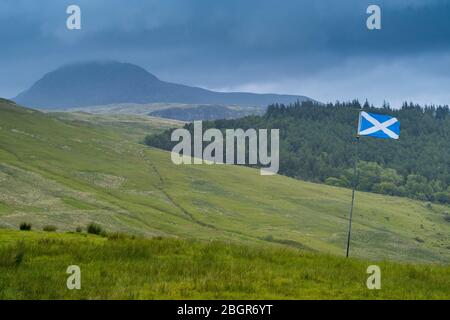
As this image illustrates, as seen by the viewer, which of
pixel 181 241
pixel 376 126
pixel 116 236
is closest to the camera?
pixel 181 241

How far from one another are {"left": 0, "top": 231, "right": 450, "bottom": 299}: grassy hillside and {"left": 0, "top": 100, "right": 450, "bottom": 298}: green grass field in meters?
0.05

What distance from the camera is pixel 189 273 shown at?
1884cm

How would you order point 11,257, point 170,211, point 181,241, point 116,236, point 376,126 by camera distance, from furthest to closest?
point 170,211, point 376,126, point 116,236, point 181,241, point 11,257

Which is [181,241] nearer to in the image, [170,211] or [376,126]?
[376,126]

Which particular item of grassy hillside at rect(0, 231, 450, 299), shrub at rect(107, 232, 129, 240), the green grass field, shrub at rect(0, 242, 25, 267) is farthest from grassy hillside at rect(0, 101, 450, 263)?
shrub at rect(0, 242, 25, 267)

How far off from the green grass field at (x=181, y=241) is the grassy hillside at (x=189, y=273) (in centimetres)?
5

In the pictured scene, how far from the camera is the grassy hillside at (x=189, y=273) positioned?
16172 mm

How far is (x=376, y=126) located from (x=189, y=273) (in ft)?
56.3

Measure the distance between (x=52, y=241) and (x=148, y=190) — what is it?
156 m

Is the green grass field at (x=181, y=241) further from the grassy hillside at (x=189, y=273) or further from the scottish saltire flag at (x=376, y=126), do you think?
the scottish saltire flag at (x=376, y=126)

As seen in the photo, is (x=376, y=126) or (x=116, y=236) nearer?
(x=116, y=236)

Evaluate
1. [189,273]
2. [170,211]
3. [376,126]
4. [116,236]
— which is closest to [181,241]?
[116,236]

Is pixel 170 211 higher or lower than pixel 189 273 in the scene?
lower

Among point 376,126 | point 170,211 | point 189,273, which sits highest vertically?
point 376,126
